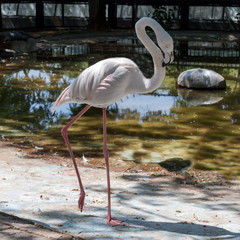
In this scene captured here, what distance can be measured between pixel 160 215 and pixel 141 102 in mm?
5978

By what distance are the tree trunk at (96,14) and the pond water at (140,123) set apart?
9636 mm

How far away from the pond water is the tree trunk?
964 centimetres

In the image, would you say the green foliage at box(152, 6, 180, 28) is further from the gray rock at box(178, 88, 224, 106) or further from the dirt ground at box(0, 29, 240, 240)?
the dirt ground at box(0, 29, 240, 240)

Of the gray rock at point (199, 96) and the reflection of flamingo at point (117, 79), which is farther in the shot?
the gray rock at point (199, 96)

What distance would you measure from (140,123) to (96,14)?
14885 millimetres

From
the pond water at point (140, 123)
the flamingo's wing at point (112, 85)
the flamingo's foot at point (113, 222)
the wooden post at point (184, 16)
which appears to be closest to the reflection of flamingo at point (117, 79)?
the flamingo's wing at point (112, 85)

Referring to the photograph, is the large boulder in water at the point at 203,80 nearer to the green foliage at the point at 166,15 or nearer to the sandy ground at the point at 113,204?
the sandy ground at the point at 113,204

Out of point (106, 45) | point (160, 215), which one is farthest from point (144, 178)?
point (106, 45)

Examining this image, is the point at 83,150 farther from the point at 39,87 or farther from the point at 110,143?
the point at 39,87

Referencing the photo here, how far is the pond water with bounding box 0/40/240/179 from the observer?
6543 mm

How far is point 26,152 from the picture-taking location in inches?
246

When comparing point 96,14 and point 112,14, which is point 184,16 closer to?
point 112,14

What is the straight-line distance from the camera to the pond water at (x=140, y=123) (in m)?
6.54

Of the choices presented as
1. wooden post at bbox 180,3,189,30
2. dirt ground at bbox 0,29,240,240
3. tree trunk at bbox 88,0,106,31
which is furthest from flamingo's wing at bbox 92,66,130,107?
wooden post at bbox 180,3,189,30
